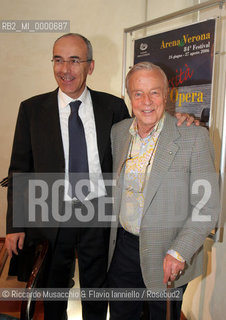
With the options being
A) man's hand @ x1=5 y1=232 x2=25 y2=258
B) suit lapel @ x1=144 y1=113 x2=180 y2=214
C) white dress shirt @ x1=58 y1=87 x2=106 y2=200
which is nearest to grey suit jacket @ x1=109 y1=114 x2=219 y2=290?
suit lapel @ x1=144 y1=113 x2=180 y2=214

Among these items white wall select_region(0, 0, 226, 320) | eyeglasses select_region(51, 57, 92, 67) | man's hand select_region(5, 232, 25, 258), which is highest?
white wall select_region(0, 0, 226, 320)

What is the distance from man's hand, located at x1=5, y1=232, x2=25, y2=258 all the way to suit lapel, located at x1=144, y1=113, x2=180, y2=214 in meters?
0.76

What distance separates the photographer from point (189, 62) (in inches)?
74.8

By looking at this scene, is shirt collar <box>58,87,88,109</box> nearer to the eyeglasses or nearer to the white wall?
the eyeglasses

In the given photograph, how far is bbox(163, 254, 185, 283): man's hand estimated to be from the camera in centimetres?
133

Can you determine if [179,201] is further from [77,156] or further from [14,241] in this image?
[14,241]

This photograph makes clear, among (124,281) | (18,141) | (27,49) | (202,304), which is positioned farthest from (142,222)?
(27,49)

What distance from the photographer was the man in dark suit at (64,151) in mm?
1671

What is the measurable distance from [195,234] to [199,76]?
0.96 meters

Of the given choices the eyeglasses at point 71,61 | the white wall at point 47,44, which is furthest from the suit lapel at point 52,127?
the white wall at point 47,44

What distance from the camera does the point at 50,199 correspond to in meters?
1.68

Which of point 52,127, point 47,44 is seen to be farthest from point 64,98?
point 47,44

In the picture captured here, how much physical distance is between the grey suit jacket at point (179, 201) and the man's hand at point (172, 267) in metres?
0.04

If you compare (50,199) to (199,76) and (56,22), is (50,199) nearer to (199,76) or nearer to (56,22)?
(199,76)
